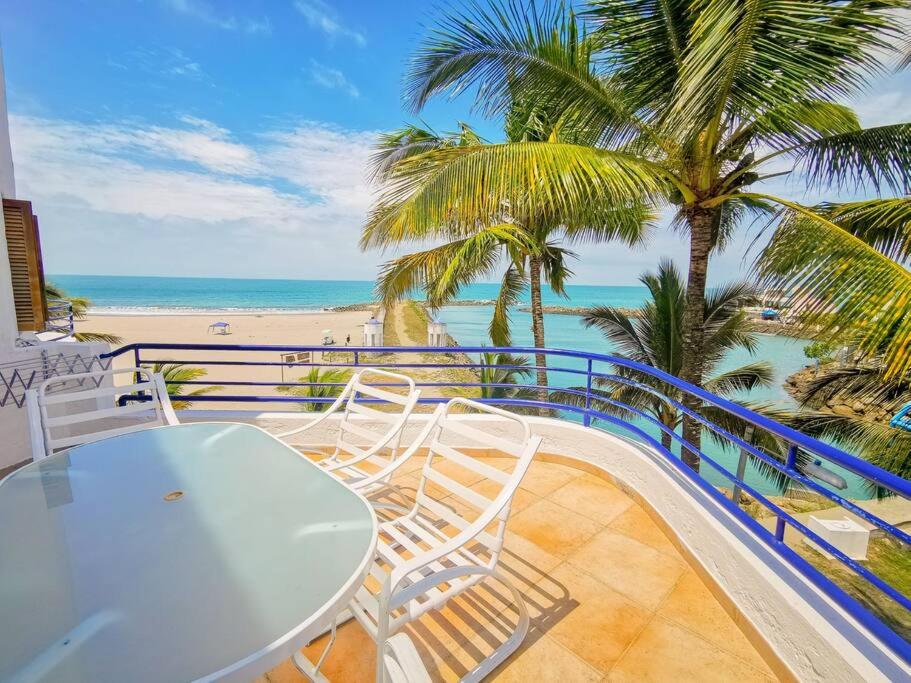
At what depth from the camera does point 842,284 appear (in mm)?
2977

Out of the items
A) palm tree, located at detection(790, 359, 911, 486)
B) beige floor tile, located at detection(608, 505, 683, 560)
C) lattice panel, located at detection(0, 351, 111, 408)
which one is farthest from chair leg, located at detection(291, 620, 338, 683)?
palm tree, located at detection(790, 359, 911, 486)

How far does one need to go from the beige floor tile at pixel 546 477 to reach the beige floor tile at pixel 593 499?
0.05m

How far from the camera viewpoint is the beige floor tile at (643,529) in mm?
2369

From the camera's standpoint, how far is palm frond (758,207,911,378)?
2.69 m

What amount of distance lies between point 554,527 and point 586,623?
2.45ft

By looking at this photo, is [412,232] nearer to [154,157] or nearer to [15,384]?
[15,384]

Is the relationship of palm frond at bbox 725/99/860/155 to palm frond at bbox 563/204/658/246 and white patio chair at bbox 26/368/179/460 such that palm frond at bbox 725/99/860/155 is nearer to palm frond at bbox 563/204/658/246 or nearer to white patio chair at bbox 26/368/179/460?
palm frond at bbox 563/204/658/246

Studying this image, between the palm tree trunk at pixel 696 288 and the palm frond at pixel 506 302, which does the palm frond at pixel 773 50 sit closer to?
the palm tree trunk at pixel 696 288

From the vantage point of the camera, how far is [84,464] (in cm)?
173

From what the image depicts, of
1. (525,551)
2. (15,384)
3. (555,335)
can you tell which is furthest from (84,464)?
(555,335)

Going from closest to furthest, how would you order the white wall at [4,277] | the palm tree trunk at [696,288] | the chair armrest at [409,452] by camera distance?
the chair armrest at [409,452]
the white wall at [4,277]
the palm tree trunk at [696,288]

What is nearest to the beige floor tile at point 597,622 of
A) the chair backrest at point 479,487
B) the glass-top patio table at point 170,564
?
the chair backrest at point 479,487

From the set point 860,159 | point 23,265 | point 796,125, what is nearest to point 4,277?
point 23,265

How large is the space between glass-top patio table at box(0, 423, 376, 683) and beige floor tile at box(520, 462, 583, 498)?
1.93m
